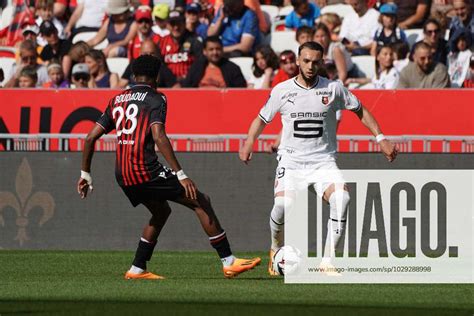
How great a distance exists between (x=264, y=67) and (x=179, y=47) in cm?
163

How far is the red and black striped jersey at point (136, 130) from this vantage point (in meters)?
12.0

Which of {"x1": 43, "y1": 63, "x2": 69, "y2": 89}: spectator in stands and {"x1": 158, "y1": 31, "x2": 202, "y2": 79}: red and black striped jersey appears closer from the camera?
{"x1": 43, "y1": 63, "x2": 69, "y2": 89}: spectator in stands

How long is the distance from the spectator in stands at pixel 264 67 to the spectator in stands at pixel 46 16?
14.6 ft

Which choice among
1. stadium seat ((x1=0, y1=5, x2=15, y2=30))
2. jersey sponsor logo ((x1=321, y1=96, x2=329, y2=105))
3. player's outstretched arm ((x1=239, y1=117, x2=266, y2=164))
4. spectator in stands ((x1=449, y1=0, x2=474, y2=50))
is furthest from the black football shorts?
stadium seat ((x1=0, y1=5, x2=15, y2=30))

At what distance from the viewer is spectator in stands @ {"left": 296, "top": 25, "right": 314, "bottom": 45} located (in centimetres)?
1898

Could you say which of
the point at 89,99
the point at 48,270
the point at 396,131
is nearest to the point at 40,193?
the point at 89,99

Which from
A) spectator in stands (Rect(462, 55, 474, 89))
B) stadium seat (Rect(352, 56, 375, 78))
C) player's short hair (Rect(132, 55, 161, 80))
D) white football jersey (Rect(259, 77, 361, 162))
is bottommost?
white football jersey (Rect(259, 77, 361, 162))

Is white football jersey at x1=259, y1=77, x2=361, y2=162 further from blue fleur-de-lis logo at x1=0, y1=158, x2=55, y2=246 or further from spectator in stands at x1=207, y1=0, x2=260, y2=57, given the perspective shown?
spectator in stands at x1=207, y1=0, x2=260, y2=57

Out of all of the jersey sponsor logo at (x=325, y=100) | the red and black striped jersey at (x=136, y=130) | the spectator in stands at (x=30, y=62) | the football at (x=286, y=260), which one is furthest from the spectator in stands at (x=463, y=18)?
the red and black striped jersey at (x=136, y=130)

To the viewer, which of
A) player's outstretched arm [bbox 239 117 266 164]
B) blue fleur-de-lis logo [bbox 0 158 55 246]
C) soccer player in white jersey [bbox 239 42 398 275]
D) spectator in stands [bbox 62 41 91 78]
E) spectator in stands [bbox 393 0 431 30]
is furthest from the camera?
spectator in stands [bbox 62 41 91 78]

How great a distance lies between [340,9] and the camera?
68.8 feet

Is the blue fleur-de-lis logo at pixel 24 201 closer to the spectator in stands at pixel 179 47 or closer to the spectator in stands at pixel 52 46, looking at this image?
the spectator in stands at pixel 179 47

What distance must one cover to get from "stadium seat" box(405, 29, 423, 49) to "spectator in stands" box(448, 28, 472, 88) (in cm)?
101

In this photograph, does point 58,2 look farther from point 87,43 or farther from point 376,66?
point 376,66
